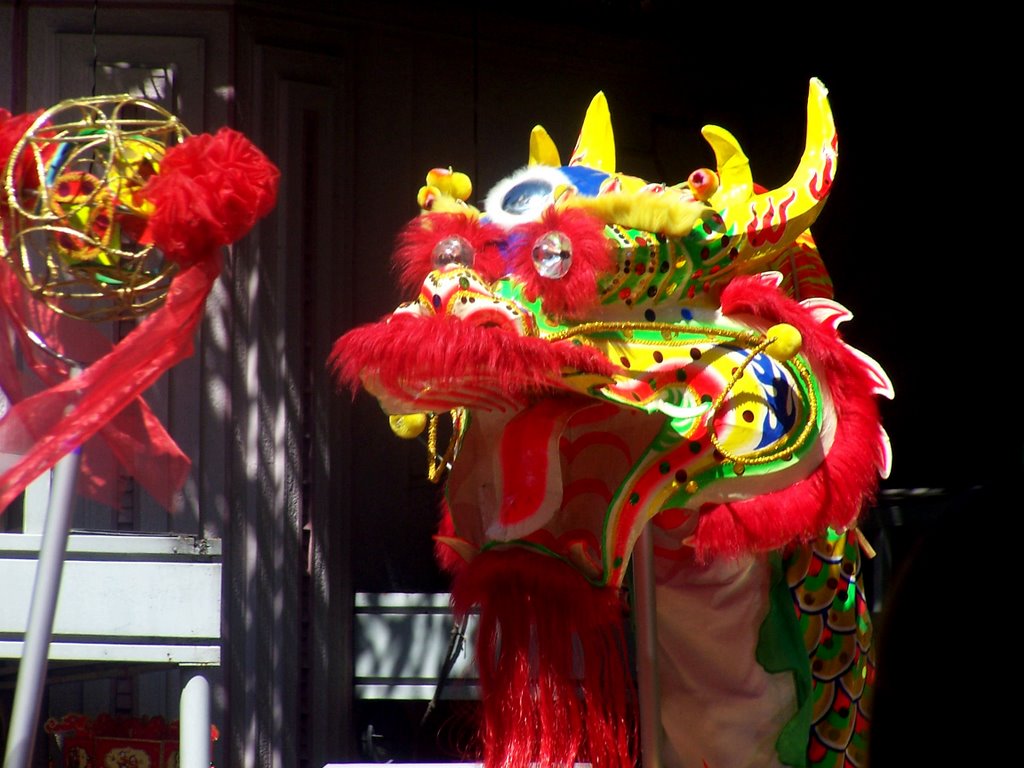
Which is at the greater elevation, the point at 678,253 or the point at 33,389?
the point at 678,253

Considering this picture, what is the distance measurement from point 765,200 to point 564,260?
48 centimetres

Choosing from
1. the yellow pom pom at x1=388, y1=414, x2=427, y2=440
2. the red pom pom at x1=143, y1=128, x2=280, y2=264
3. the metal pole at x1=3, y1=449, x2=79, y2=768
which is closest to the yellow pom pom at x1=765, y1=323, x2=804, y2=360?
the yellow pom pom at x1=388, y1=414, x2=427, y2=440

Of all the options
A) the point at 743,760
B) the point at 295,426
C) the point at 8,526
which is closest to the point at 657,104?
the point at 295,426

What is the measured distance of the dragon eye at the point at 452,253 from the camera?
214 cm

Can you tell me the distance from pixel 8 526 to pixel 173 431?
0.49 metres

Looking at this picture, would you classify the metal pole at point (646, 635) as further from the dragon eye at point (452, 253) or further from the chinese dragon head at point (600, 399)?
the dragon eye at point (452, 253)

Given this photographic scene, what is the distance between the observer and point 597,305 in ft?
7.22

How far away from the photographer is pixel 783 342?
2260mm

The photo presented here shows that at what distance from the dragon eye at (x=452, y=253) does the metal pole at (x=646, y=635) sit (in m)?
0.52

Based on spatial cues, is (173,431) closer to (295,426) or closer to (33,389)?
(295,426)

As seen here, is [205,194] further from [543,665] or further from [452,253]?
[543,665]

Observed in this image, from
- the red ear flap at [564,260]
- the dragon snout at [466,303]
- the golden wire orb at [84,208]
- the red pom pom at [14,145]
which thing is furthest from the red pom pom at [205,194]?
the red ear flap at [564,260]

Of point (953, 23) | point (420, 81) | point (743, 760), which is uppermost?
point (953, 23)

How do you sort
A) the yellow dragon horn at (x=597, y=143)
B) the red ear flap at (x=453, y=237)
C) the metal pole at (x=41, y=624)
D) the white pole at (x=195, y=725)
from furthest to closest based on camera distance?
1. the yellow dragon horn at (x=597, y=143)
2. the white pole at (x=195, y=725)
3. the red ear flap at (x=453, y=237)
4. the metal pole at (x=41, y=624)
